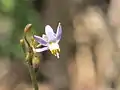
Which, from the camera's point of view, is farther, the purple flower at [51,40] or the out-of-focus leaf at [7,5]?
the out-of-focus leaf at [7,5]

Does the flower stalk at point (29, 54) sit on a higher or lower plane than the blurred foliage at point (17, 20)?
higher

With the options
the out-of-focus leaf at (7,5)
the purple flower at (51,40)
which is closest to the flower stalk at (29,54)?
Result: the purple flower at (51,40)

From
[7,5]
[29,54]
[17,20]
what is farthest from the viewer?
[17,20]

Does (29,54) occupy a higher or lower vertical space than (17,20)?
higher

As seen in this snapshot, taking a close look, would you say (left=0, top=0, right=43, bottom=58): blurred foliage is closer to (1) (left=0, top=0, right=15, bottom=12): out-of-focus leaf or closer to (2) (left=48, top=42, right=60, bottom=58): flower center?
(1) (left=0, top=0, right=15, bottom=12): out-of-focus leaf

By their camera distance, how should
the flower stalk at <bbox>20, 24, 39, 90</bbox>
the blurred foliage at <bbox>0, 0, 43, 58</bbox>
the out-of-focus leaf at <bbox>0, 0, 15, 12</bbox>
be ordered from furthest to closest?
the blurred foliage at <bbox>0, 0, 43, 58</bbox> < the out-of-focus leaf at <bbox>0, 0, 15, 12</bbox> < the flower stalk at <bbox>20, 24, 39, 90</bbox>

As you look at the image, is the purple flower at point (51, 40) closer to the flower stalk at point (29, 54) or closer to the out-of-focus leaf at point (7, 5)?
the flower stalk at point (29, 54)

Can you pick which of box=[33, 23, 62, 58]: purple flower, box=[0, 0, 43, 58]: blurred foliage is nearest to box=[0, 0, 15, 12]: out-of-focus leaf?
box=[0, 0, 43, 58]: blurred foliage

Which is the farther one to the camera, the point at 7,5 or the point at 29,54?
the point at 7,5

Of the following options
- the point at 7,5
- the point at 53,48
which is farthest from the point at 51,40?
the point at 7,5

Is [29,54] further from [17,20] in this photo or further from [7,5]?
[17,20]

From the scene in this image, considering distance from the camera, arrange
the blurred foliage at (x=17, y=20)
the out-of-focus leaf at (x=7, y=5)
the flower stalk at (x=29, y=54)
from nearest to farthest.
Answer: the flower stalk at (x=29, y=54), the out-of-focus leaf at (x=7, y=5), the blurred foliage at (x=17, y=20)
